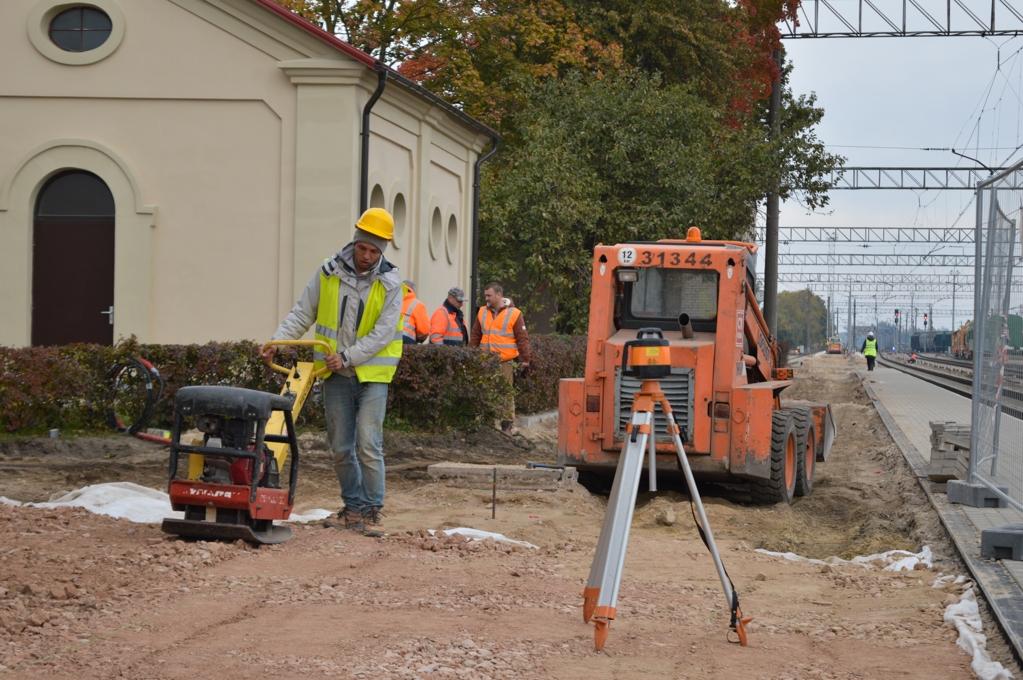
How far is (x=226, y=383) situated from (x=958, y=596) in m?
9.28

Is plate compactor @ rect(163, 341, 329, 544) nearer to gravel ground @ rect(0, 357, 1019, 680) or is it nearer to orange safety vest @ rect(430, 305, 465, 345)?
gravel ground @ rect(0, 357, 1019, 680)

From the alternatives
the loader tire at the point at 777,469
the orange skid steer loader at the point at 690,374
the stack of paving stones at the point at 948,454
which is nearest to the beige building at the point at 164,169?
the orange skid steer loader at the point at 690,374

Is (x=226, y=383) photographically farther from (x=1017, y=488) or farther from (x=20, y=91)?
(x=1017, y=488)

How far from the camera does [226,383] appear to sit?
1550cm

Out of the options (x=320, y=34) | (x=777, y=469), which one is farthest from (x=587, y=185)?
(x=777, y=469)

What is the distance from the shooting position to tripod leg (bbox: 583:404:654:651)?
616 cm

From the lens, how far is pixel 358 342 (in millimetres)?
9680

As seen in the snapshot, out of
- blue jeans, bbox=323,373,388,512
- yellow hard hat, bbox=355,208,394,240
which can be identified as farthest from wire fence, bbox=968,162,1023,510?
blue jeans, bbox=323,373,388,512

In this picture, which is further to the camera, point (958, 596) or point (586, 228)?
point (586, 228)

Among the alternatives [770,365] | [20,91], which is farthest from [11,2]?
[770,365]

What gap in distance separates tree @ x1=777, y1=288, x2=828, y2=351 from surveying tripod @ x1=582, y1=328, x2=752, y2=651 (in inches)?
4904

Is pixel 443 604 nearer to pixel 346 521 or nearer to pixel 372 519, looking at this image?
pixel 346 521

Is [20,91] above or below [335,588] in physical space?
above

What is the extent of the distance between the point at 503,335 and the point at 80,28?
749 centimetres
